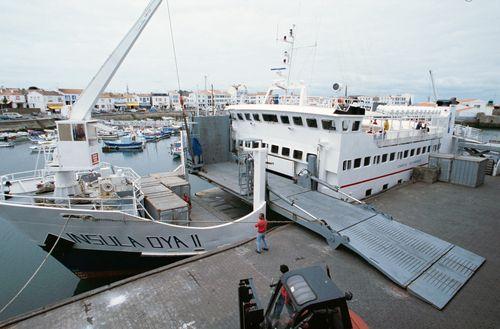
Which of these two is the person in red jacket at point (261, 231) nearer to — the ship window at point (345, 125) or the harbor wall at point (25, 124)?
the ship window at point (345, 125)

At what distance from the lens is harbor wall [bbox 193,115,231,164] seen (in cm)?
1591

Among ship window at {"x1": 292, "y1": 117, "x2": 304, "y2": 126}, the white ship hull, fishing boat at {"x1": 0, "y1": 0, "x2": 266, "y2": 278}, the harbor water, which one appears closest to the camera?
the white ship hull

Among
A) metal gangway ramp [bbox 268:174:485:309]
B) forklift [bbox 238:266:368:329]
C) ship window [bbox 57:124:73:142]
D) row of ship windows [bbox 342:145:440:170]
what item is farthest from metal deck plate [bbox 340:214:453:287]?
ship window [bbox 57:124:73:142]

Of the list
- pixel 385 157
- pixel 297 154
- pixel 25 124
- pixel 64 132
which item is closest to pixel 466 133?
pixel 385 157

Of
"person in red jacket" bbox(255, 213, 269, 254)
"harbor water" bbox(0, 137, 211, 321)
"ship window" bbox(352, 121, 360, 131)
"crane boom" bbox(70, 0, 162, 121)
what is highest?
"crane boom" bbox(70, 0, 162, 121)

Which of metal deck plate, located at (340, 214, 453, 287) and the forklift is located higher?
the forklift

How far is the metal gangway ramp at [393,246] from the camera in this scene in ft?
22.8

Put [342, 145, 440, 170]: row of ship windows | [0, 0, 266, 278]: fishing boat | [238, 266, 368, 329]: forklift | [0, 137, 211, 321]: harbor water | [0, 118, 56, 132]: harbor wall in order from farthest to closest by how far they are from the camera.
Answer: 1. [0, 118, 56, 132]: harbor wall
2. [342, 145, 440, 170]: row of ship windows
3. [0, 137, 211, 321]: harbor water
4. [0, 0, 266, 278]: fishing boat
5. [238, 266, 368, 329]: forklift

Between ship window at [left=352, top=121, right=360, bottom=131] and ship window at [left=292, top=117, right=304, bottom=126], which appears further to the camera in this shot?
ship window at [left=292, top=117, right=304, bottom=126]

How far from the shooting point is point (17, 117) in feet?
230

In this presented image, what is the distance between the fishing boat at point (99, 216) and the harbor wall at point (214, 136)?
614 centimetres

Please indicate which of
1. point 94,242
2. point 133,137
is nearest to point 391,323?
point 94,242

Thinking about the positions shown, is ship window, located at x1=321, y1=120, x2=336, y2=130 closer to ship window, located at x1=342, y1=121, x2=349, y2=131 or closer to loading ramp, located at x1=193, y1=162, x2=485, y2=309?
ship window, located at x1=342, y1=121, x2=349, y2=131

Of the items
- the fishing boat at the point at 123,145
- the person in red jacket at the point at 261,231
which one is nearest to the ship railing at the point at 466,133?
the person in red jacket at the point at 261,231
